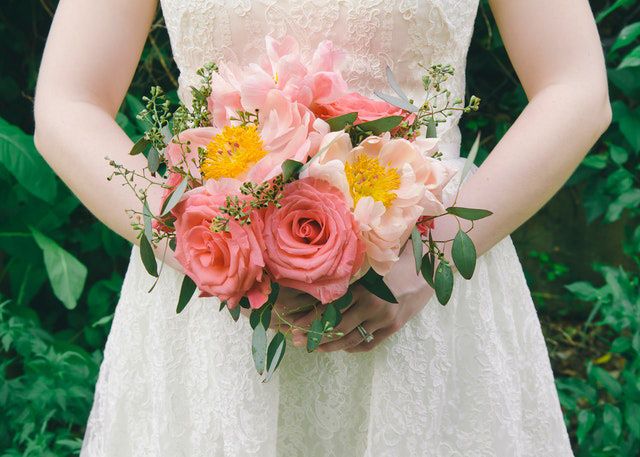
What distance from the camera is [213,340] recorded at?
3.56ft

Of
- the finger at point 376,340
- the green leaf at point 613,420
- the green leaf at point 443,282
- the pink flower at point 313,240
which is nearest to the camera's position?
the pink flower at point 313,240

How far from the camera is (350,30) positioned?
3.43ft

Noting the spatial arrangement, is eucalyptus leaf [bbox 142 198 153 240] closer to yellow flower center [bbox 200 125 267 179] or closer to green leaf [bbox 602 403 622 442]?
yellow flower center [bbox 200 125 267 179]

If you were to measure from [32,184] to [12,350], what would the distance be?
0.56 metres

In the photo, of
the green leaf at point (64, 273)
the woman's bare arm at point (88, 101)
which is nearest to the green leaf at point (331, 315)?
the woman's bare arm at point (88, 101)

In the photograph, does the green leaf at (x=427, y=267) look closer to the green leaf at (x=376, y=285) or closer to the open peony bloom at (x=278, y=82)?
the green leaf at (x=376, y=285)

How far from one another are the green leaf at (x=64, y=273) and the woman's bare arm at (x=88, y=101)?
970mm

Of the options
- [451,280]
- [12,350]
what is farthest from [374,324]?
[12,350]

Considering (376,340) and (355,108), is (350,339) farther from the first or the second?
(355,108)

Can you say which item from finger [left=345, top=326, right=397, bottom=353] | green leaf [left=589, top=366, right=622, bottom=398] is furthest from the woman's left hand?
green leaf [left=589, top=366, right=622, bottom=398]

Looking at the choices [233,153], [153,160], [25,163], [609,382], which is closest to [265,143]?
[233,153]

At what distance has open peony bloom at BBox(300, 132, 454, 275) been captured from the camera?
0.77 meters

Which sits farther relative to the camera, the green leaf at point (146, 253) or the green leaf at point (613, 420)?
the green leaf at point (613, 420)

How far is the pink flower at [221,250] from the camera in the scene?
0.76m
